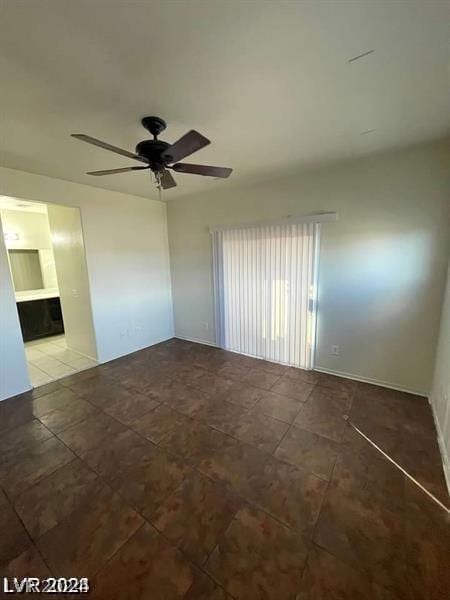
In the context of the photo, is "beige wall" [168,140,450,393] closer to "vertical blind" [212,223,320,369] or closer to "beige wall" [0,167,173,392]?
"vertical blind" [212,223,320,369]

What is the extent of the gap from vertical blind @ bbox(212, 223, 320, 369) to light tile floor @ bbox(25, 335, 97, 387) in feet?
7.64

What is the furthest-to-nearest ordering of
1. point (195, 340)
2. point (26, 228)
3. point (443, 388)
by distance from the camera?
point (26, 228) → point (195, 340) → point (443, 388)

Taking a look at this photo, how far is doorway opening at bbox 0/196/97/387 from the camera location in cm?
372

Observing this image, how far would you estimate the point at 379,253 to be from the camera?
2.79 meters

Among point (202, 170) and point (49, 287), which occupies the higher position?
point (202, 170)

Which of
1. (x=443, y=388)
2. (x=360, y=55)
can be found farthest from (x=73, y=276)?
(x=443, y=388)

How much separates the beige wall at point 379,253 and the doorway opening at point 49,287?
2661mm

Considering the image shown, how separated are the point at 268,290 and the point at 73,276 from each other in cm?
313

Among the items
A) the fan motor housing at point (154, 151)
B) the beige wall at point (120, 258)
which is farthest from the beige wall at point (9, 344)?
the fan motor housing at point (154, 151)

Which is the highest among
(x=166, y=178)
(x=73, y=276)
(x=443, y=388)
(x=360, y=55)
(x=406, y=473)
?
(x=360, y=55)

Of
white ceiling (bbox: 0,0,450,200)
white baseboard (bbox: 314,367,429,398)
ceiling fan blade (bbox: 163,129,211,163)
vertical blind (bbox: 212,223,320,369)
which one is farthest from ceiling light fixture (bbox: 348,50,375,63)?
white baseboard (bbox: 314,367,429,398)

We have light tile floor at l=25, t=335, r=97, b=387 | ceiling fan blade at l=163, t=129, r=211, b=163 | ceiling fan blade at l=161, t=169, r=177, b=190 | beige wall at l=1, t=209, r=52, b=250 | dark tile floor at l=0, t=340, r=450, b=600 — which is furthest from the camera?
beige wall at l=1, t=209, r=52, b=250

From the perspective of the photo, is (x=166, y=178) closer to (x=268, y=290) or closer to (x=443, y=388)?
(x=268, y=290)

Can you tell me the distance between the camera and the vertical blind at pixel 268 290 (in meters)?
3.33
